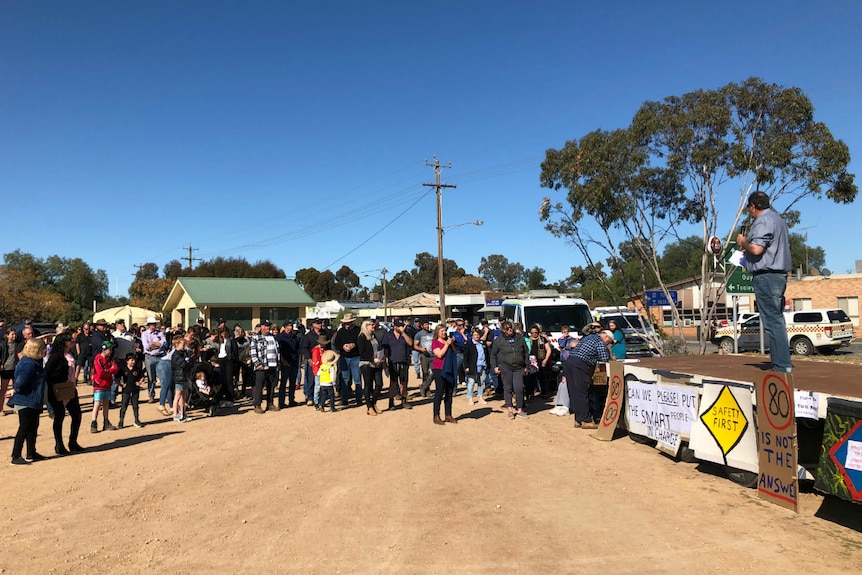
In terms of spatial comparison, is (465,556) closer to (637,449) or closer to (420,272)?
(637,449)

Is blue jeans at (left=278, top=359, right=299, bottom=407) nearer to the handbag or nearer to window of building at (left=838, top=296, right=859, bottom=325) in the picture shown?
the handbag

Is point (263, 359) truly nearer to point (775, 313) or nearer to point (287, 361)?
point (287, 361)

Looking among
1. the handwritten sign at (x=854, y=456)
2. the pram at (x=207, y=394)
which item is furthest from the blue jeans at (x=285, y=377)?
the handwritten sign at (x=854, y=456)

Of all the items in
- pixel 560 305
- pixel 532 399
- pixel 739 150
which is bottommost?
pixel 532 399

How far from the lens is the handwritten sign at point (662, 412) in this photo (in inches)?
272

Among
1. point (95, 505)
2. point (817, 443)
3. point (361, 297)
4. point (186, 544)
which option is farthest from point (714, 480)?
point (361, 297)

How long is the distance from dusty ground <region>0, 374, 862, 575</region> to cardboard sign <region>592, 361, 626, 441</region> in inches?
8.6

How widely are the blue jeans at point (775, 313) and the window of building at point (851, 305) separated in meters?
34.8

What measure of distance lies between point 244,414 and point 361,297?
9242cm

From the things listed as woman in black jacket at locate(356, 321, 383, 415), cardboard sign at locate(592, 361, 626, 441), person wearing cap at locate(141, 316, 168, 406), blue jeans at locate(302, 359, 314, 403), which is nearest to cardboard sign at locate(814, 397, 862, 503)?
cardboard sign at locate(592, 361, 626, 441)

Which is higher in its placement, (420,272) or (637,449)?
(420,272)

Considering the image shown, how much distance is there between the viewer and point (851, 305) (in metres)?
33.3

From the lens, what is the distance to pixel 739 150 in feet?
48.7

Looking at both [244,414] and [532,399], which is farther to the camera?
[532,399]
